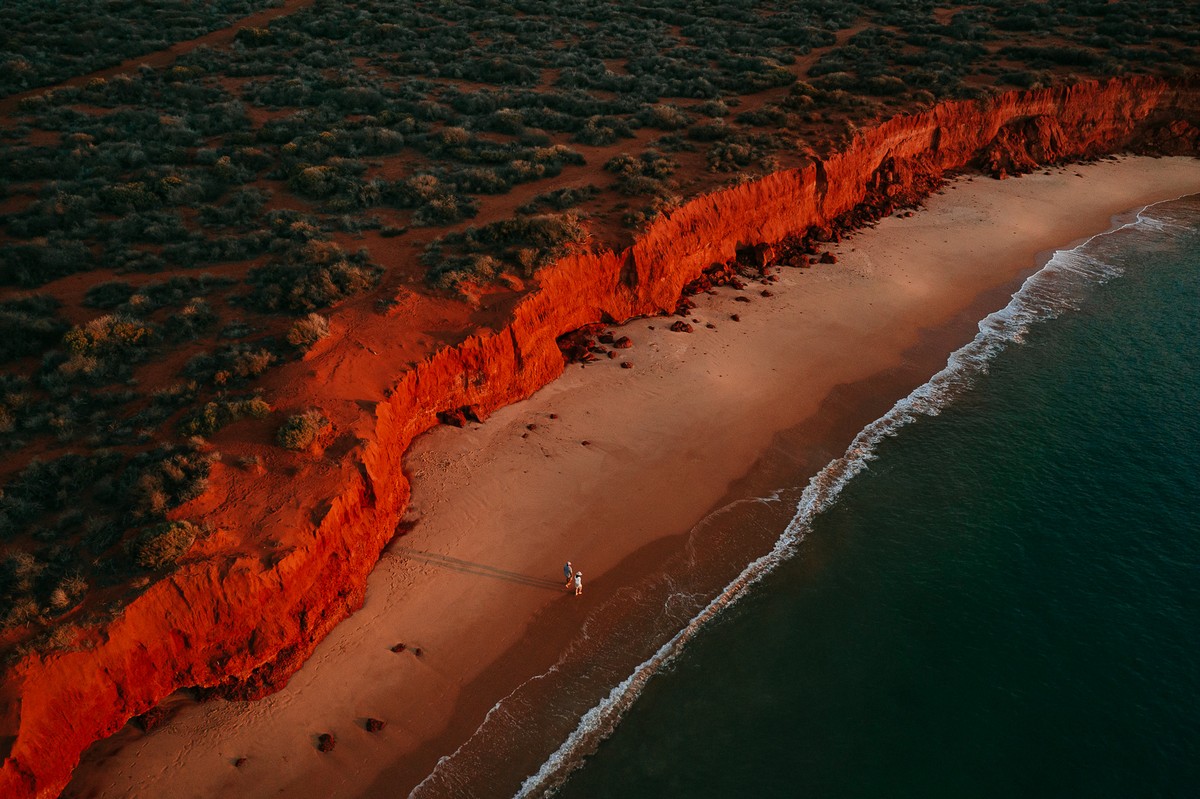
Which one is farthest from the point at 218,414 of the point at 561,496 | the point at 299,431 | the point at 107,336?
the point at 561,496

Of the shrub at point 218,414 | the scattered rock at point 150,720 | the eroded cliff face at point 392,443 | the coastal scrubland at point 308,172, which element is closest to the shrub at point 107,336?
the coastal scrubland at point 308,172

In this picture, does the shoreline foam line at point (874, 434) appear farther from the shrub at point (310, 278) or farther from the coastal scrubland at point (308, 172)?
the shrub at point (310, 278)

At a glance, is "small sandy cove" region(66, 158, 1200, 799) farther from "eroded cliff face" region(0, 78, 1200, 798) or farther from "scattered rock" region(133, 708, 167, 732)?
"eroded cliff face" region(0, 78, 1200, 798)

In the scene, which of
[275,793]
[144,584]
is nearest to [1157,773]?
[275,793]

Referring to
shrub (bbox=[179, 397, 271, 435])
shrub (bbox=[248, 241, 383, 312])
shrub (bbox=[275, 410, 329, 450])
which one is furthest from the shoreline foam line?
shrub (bbox=[248, 241, 383, 312])

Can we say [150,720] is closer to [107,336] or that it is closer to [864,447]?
[107,336]

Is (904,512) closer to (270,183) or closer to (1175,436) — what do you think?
(1175,436)
